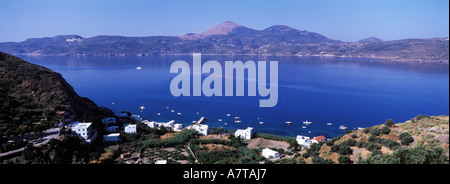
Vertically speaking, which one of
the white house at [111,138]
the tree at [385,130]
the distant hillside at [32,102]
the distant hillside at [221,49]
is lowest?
the white house at [111,138]

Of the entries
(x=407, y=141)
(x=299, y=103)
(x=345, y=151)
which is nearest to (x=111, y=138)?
(x=345, y=151)

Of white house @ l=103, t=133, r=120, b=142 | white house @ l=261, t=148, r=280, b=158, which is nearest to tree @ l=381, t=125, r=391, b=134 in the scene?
white house @ l=261, t=148, r=280, b=158

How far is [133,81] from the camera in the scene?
50844 millimetres

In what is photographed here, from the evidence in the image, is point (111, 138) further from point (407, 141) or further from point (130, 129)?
point (407, 141)

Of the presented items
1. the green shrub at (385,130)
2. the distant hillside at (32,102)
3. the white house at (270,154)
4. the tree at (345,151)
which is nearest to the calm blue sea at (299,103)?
the white house at (270,154)

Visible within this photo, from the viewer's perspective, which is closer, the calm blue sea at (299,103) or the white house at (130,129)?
the white house at (130,129)

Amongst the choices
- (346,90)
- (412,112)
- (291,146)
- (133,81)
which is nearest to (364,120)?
(412,112)

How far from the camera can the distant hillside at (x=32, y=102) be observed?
49.9ft

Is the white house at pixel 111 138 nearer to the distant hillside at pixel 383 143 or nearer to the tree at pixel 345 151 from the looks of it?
the distant hillside at pixel 383 143

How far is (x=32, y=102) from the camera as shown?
17.8 meters

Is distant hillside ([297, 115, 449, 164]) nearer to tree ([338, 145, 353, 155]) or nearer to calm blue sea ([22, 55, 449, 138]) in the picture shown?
tree ([338, 145, 353, 155])

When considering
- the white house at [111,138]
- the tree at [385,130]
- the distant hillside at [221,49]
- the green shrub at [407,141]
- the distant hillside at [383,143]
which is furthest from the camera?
the distant hillside at [221,49]

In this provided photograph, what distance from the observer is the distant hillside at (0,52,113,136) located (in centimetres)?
1521
